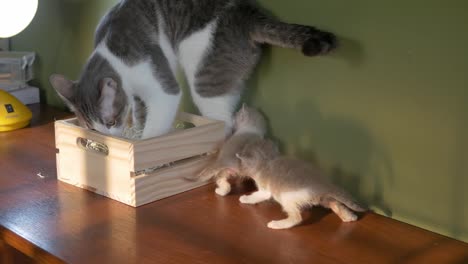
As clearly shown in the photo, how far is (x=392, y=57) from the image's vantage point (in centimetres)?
109

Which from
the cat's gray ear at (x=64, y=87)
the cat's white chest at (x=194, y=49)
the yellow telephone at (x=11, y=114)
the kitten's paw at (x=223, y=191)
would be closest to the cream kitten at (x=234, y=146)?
the kitten's paw at (x=223, y=191)

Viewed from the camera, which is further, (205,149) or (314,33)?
(205,149)

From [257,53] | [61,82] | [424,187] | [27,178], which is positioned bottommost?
[27,178]

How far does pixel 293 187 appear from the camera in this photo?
42.5 inches

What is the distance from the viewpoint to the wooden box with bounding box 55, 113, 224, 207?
118 cm

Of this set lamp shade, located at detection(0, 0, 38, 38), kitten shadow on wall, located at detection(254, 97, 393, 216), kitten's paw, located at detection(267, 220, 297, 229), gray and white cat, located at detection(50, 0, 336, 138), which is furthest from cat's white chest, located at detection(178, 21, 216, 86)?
lamp shade, located at detection(0, 0, 38, 38)

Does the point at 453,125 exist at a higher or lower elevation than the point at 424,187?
higher

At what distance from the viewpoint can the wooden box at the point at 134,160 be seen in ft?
3.88

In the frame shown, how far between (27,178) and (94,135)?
23 centimetres

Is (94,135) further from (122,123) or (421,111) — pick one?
(421,111)

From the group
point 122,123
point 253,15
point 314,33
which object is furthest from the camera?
point 122,123

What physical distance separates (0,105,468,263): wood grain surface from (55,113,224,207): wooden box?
0.08 ft

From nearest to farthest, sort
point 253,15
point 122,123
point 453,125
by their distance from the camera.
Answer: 1. point 453,125
2. point 253,15
3. point 122,123

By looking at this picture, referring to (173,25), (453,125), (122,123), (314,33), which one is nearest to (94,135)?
(122,123)
